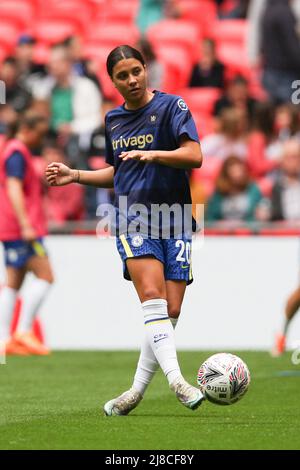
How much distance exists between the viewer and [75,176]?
8289 millimetres

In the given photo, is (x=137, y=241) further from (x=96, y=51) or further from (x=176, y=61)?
(x=96, y=51)

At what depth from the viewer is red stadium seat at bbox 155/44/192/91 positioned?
746 inches

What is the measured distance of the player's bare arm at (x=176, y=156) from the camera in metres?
7.50

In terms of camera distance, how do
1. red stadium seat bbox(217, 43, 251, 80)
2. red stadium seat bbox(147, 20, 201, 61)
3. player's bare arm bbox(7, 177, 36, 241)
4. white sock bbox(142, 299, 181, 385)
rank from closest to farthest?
white sock bbox(142, 299, 181, 385), player's bare arm bbox(7, 177, 36, 241), red stadium seat bbox(217, 43, 251, 80), red stadium seat bbox(147, 20, 201, 61)

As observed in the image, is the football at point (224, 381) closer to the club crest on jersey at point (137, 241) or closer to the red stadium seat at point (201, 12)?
the club crest on jersey at point (137, 241)

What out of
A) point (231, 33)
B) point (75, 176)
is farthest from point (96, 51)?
point (75, 176)

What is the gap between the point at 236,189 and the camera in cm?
1492

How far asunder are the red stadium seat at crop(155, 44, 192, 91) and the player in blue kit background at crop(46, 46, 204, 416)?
10796 millimetres

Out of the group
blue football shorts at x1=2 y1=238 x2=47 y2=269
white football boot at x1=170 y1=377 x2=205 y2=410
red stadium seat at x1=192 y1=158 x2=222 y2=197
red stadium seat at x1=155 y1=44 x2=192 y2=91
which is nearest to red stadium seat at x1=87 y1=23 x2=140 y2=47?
red stadium seat at x1=155 y1=44 x2=192 y2=91

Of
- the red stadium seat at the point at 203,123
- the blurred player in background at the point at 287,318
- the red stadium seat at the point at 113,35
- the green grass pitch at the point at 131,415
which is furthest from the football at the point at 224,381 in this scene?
the red stadium seat at the point at 113,35

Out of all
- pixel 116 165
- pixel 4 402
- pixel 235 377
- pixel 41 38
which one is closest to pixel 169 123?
pixel 116 165

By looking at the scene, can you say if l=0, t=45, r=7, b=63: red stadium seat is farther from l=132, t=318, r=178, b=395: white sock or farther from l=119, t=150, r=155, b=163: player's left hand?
l=119, t=150, r=155, b=163: player's left hand

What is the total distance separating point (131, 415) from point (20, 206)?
5.24 meters
